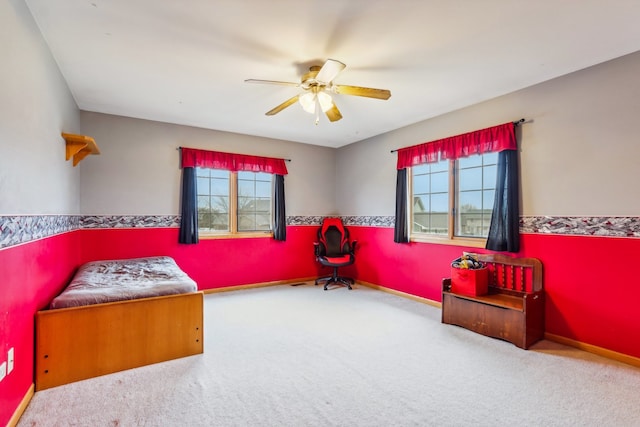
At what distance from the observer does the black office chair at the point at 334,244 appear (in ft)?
17.3

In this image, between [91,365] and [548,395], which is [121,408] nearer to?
[91,365]

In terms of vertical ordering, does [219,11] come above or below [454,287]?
above

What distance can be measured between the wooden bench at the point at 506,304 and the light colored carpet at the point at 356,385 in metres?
0.13

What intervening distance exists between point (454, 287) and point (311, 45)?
2.84 meters

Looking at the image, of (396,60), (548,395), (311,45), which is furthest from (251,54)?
(548,395)

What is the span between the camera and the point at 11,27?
1.78 metres

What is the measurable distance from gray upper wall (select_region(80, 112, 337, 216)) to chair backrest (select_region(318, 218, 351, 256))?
61.7 inches

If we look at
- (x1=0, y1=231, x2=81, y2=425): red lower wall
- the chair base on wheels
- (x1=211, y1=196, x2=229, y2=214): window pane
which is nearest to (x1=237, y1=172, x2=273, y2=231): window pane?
(x1=211, y1=196, x2=229, y2=214): window pane

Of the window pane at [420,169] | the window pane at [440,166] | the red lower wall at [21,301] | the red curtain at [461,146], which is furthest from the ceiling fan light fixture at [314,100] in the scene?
the red lower wall at [21,301]

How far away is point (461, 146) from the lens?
3775mm

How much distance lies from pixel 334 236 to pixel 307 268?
76 cm

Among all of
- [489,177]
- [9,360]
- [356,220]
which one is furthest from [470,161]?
[9,360]

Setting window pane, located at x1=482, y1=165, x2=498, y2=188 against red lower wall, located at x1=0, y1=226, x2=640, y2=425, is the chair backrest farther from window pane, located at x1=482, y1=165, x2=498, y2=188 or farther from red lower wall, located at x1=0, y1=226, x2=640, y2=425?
window pane, located at x1=482, y1=165, x2=498, y2=188

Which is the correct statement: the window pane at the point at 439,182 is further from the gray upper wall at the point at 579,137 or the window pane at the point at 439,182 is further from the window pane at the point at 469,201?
the gray upper wall at the point at 579,137
